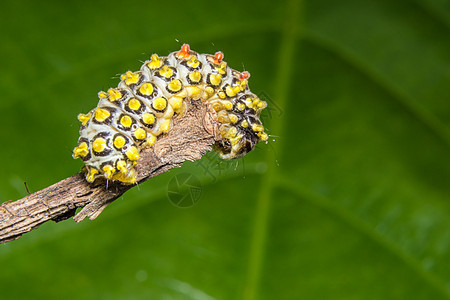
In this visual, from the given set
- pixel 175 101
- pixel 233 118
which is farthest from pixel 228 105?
pixel 175 101

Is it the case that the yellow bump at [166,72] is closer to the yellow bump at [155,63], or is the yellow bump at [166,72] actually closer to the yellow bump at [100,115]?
the yellow bump at [155,63]

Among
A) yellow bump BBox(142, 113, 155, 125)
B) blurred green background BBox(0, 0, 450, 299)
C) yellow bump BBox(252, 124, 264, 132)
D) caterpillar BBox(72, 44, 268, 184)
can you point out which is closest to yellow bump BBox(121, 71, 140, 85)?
caterpillar BBox(72, 44, 268, 184)

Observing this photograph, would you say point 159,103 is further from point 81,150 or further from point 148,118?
point 81,150

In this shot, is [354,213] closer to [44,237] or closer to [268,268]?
[268,268]

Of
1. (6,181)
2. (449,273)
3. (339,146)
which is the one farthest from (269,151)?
(6,181)

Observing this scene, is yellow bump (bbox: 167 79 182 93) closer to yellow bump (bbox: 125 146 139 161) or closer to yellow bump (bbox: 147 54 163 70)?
yellow bump (bbox: 147 54 163 70)

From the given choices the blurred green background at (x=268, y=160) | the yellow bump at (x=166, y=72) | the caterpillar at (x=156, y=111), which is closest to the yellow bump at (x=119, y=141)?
the caterpillar at (x=156, y=111)
